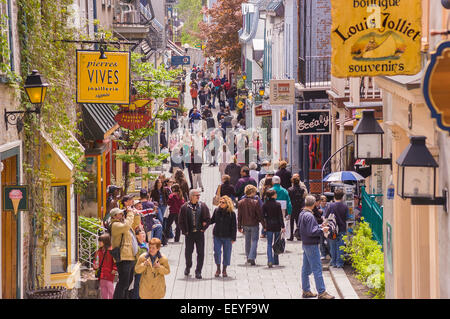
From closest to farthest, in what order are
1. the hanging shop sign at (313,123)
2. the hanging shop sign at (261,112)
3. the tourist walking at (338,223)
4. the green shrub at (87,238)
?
the tourist walking at (338,223), the green shrub at (87,238), the hanging shop sign at (313,123), the hanging shop sign at (261,112)

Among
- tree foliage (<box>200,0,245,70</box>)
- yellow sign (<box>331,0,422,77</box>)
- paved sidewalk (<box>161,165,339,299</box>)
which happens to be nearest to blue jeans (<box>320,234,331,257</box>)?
paved sidewalk (<box>161,165,339,299</box>)

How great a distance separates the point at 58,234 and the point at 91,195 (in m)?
5.26

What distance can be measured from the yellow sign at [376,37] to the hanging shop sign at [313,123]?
15.8 meters

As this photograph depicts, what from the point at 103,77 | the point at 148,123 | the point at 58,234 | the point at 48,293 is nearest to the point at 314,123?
the point at 148,123

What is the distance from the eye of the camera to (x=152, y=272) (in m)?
13.2

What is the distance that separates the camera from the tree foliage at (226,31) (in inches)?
2260

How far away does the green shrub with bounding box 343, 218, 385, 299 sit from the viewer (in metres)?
14.8

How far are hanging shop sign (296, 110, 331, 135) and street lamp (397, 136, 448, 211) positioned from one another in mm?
17088

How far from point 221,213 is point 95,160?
4.50m

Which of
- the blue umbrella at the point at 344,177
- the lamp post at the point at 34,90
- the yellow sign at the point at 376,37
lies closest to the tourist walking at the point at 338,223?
the blue umbrella at the point at 344,177

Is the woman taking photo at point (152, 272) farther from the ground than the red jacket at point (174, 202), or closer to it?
closer to it

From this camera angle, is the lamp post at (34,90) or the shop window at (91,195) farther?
the shop window at (91,195)

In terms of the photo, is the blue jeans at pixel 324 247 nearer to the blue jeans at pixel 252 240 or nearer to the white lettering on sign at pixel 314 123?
the blue jeans at pixel 252 240

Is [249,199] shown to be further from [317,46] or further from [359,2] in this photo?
[317,46]
